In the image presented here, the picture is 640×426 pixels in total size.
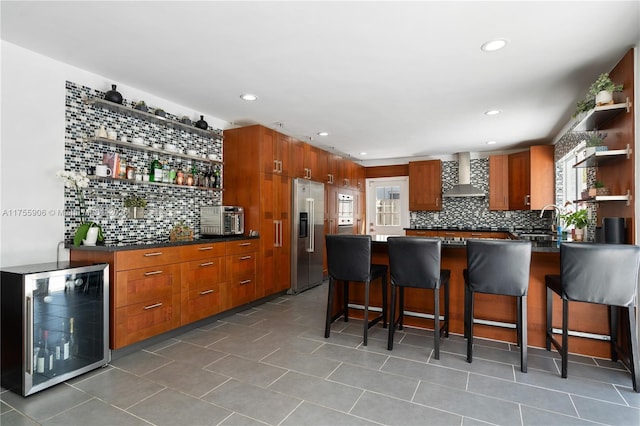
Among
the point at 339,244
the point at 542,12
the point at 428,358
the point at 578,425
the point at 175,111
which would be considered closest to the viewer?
the point at 578,425

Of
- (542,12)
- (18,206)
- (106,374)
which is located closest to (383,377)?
(106,374)

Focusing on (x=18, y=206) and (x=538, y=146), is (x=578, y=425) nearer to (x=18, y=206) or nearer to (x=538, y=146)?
(x=18, y=206)

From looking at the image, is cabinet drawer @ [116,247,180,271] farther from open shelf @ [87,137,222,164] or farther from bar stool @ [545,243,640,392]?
bar stool @ [545,243,640,392]

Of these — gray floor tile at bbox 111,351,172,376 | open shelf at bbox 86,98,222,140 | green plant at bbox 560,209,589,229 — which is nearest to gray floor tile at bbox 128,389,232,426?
gray floor tile at bbox 111,351,172,376

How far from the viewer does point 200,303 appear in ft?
11.6

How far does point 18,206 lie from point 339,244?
8.90ft

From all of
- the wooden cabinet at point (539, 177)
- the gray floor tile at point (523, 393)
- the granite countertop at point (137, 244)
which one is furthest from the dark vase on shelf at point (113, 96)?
the wooden cabinet at point (539, 177)

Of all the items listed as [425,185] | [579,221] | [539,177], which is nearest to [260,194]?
[579,221]

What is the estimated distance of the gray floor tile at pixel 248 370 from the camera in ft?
7.95

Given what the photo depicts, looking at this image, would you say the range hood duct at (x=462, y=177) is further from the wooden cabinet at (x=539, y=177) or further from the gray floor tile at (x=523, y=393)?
the gray floor tile at (x=523, y=393)

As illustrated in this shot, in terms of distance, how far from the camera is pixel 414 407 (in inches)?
80.9

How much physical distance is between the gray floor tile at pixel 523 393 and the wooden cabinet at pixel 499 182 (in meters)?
4.76

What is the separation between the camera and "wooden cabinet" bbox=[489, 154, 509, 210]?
6.33m

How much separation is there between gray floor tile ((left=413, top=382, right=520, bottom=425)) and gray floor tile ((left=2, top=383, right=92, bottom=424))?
7.29ft
